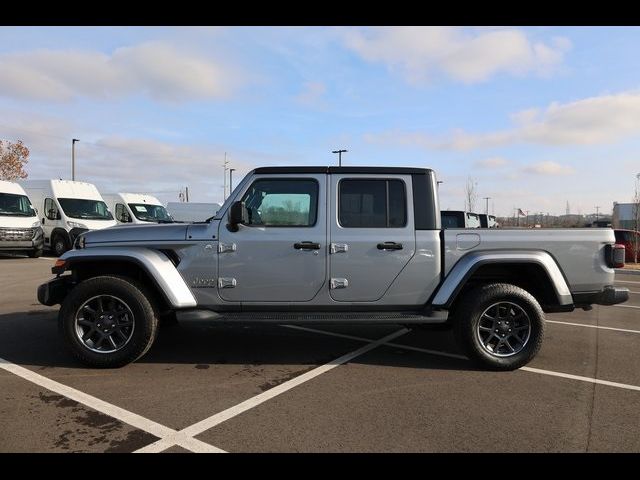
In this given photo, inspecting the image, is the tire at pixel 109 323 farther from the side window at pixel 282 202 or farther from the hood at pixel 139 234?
the side window at pixel 282 202

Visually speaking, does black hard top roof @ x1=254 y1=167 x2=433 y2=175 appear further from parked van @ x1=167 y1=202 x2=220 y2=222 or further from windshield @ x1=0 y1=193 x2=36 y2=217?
parked van @ x1=167 y1=202 x2=220 y2=222

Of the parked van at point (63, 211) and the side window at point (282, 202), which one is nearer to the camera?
the side window at point (282, 202)

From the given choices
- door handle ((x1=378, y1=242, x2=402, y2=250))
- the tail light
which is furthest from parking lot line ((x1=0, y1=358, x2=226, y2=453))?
the tail light

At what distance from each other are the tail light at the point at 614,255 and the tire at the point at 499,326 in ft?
2.91

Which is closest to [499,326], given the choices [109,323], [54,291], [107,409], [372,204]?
[372,204]

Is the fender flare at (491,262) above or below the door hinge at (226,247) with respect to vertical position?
below

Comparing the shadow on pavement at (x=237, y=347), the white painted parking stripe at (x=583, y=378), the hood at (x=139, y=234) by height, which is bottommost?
the white painted parking stripe at (x=583, y=378)

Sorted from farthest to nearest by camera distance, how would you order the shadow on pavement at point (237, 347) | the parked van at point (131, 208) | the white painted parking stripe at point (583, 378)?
the parked van at point (131, 208)
the shadow on pavement at point (237, 347)
the white painted parking stripe at point (583, 378)

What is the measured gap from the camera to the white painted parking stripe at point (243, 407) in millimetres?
3184

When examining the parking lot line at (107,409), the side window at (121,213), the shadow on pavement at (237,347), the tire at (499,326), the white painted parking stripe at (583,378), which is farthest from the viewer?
the side window at (121,213)

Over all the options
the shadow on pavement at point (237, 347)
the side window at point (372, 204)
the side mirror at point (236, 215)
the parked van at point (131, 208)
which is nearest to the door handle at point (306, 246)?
the side window at point (372, 204)

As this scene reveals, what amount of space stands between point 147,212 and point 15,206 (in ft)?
19.5
